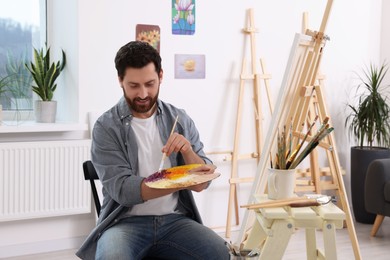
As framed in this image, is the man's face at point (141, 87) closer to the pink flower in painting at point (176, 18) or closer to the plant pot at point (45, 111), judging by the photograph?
the plant pot at point (45, 111)

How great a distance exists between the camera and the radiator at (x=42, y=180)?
3553mm

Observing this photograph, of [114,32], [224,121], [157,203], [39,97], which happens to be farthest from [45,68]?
[157,203]

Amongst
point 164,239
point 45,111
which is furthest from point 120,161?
point 45,111

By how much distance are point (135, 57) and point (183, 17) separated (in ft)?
6.49

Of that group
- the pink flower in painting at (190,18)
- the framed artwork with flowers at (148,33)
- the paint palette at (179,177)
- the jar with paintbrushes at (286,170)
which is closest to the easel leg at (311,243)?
the jar with paintbrushes at (286,170)

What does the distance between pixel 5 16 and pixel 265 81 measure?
1.88 m

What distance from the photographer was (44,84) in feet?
12.4

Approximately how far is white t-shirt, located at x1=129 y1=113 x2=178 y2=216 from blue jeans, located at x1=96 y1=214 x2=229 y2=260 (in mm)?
33

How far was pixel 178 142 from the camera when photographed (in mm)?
2082

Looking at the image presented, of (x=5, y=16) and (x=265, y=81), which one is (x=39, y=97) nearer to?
(x=5, y=16)

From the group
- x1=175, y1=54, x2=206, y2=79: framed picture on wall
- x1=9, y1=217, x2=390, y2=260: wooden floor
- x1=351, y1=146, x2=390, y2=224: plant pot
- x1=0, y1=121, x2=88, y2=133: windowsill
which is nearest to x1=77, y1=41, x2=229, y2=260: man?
x1=0, y1=121, x2=88, y2=133: windowsill

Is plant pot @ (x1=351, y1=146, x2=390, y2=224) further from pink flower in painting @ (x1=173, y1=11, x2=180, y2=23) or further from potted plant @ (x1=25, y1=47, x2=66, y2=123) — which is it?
potted plant @ (x1=25, y1=47, x2=66, y2=123)

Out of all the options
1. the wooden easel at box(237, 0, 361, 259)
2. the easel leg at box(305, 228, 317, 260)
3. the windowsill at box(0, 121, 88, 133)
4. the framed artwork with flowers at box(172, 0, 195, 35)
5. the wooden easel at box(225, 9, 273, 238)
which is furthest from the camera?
the wooden easel at box(225, 9, 273, 238)

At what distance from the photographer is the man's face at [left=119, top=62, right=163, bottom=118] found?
212 cm
